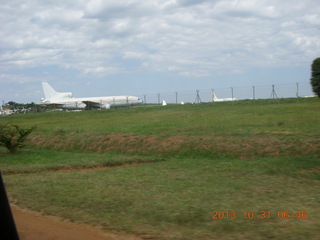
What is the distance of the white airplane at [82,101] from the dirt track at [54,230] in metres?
53.9

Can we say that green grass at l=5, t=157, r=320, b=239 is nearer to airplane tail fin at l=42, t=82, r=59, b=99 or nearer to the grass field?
the grass field

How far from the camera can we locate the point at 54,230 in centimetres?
648

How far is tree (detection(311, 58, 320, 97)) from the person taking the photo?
10281 millimetres

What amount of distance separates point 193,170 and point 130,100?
50.7 meters

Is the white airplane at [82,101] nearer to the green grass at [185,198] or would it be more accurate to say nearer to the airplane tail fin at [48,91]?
the airplane tail fin at [48,91]

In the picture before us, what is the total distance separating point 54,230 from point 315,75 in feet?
24.5

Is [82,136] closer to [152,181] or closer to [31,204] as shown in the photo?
[152,181]

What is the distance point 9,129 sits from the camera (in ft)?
65.0

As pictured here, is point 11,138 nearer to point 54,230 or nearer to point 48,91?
point 54,230

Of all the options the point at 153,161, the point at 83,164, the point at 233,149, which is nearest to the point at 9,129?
the point at 83,164

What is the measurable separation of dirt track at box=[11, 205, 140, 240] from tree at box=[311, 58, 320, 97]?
675 cm

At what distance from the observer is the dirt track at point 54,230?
609 centimetres
